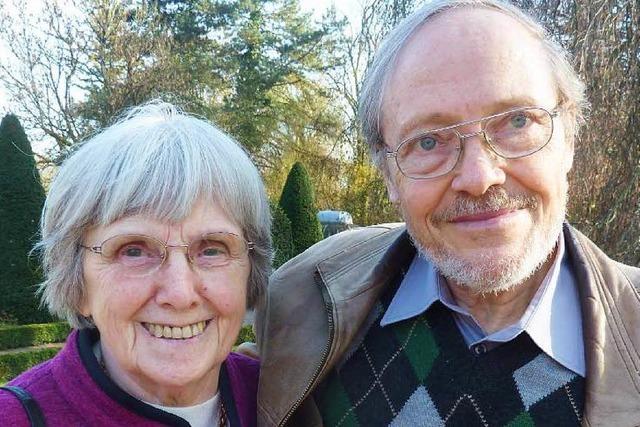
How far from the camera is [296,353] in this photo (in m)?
2.01

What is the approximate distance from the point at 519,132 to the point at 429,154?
0.25 metres

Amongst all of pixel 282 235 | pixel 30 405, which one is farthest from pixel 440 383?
pixel 282 235

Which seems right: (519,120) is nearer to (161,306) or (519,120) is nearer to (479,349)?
(479,349)

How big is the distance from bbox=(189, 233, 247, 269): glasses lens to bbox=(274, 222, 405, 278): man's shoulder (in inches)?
17.8

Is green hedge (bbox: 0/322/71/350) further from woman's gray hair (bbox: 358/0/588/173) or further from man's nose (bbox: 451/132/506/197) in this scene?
man's nose (bbox: 451/132/506/197)

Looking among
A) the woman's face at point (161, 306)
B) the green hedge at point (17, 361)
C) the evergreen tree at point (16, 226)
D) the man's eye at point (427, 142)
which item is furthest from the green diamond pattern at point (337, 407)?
the evergreen tree at point (16, 226)

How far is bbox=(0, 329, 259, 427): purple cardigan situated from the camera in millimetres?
1627

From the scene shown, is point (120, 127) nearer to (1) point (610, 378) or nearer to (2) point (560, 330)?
(2) point (560, 330)

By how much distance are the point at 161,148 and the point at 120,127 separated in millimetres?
175

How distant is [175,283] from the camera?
1739mm

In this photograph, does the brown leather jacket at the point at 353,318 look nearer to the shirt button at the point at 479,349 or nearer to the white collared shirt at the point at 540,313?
the white collared shirt at the point at 540,313

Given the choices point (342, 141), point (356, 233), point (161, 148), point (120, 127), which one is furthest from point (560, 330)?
point (342, 141)

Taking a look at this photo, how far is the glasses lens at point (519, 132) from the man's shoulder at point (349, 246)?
1.99 feet

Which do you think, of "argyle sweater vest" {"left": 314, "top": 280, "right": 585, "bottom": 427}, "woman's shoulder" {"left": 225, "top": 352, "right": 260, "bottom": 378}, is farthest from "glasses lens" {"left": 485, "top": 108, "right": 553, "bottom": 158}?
"woman's shoulder" {"left": 225, "top": 352, "right": 260, "bottom": 378}
